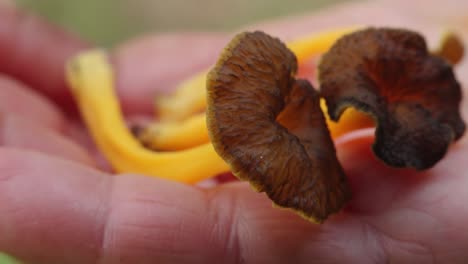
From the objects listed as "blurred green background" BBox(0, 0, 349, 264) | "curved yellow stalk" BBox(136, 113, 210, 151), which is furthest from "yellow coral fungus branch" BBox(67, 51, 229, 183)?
"blurred green background" BBox(0, 0, 349, 264)

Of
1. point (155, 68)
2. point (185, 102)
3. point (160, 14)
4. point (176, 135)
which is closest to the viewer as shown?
point (176, 135)

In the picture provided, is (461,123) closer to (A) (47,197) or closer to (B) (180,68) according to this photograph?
(A) (47,197)

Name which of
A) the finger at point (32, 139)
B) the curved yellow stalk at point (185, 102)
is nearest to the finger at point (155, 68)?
the curved yellow stalk at point (185, 102)

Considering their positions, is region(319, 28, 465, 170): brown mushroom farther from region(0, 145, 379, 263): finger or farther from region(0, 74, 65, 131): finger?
region(0, 74, 65, 131): finger

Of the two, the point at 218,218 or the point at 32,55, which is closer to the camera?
the point at 218,218

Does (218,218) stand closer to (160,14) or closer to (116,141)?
(116,141)

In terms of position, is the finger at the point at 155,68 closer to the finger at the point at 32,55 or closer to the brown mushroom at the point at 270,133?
the finger at the point at 32,55

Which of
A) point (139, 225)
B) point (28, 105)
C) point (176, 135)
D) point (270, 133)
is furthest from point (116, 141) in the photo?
point (270, 133)
